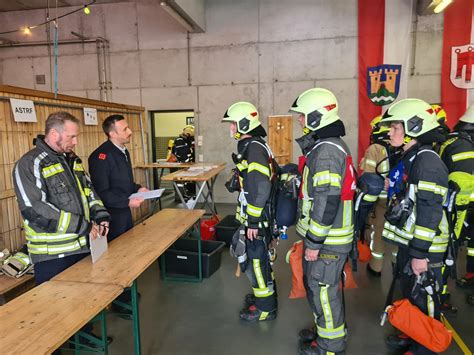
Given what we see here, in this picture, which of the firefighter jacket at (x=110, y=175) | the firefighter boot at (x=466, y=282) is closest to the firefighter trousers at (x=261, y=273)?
the firefighter jacket at (x=110, y=175)

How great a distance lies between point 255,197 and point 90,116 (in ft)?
10.4

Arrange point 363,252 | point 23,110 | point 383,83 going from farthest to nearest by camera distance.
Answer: point 383,83
point 363,252
point 23,110

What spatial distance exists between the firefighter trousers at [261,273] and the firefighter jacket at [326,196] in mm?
572

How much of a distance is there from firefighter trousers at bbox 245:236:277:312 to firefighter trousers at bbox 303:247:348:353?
49 centimetres

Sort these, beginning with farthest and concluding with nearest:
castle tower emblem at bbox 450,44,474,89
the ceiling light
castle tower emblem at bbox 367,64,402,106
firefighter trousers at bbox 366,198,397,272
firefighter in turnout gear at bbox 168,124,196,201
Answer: firefighter in turnout gear at bbox 168,124,196,201 → castle tower emblem at bbox 367,64,402,106 → castle tower emblem at bbox 450,44,474,89 → the ceiling light → firefighter trousers at bbox 366,198,397,272

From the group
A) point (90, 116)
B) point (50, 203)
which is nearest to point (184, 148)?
point (90, 116)

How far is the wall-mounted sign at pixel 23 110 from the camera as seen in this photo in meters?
3.23

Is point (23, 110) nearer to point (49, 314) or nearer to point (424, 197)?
point (49, 314)

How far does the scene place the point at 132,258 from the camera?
7.52 ft

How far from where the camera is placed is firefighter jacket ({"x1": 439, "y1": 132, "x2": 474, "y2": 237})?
2619 millimetres

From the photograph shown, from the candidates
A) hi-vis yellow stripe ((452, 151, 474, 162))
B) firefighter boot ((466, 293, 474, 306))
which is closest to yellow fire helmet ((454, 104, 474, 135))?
hi-vis yellow stripe ((452, 151, 474, 162))

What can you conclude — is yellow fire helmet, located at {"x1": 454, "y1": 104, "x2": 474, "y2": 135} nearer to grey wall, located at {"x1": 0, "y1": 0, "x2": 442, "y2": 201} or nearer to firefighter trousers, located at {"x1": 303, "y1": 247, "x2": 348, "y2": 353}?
firefighter trousers, located at {"x1": 303, "y1": 247, "x2": 348, "y2": 353}

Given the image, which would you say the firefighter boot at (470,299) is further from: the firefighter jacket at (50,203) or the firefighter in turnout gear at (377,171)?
the firefighter jacket at (50,203)

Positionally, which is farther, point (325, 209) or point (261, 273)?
point (261, 273)
